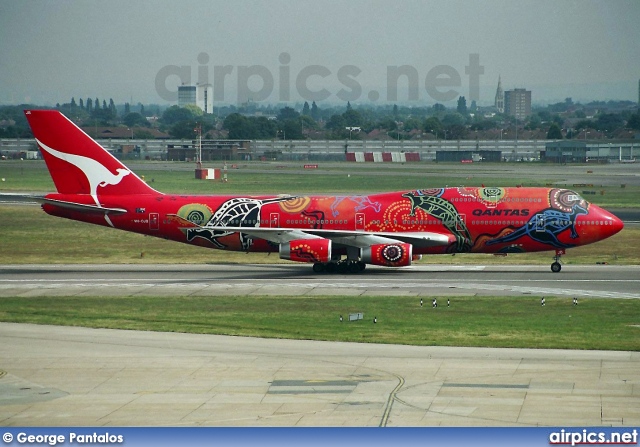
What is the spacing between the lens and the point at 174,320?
44.1 meters

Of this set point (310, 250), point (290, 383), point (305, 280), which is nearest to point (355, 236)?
point (310, 250)

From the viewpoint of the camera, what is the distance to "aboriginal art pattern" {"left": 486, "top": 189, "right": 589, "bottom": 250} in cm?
5931

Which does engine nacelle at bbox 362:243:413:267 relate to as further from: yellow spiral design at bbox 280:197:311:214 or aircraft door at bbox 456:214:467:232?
yellow spiral design at bbox 280:197:311:214

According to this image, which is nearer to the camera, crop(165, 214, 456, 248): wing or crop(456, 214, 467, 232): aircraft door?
crop(165, 214, 456, 248): wing

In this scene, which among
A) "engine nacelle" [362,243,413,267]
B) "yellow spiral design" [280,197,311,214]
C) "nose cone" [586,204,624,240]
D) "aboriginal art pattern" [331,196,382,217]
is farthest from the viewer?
"yellow spiral design" [280,197,311,214]

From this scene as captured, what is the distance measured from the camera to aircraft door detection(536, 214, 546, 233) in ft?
195

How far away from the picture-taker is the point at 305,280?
58.0 meters

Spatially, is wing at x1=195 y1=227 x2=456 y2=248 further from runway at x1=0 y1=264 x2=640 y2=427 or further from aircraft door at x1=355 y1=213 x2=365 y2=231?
runway at x1=0 y1=264 x2=640 y2=427

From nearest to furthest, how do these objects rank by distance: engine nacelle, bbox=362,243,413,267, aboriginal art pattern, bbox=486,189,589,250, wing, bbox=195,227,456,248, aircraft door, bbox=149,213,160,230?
engine nacelle, bbox=362,243,413,267 → aboriginal art pattern, bbox=486,189,589,250 → wing, bbox=195,227,456,248 → aircraft door, bbox=149,213,160,230

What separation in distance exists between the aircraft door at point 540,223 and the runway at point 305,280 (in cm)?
268

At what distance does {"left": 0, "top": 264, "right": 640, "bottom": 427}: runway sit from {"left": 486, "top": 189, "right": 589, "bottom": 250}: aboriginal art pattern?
76.4 ft

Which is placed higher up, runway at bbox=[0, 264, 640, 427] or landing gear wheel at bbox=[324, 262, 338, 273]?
runway at bbox=[0, 264, 640, 427]

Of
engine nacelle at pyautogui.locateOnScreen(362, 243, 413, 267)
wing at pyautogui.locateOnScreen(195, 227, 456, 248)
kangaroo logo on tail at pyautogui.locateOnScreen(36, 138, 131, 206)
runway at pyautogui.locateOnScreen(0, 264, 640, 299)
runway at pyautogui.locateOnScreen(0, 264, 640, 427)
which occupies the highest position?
kangaroo logo on tail at pyautogui.locateOnScreen(36, 138, 131, 206)

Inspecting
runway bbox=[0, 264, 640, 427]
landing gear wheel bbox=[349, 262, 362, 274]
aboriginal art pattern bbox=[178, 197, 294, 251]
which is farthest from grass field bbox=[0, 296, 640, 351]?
aboriginal art pattern bbox=[178, 197, 294, 251]
